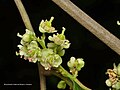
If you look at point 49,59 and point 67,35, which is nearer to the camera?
point 49,59

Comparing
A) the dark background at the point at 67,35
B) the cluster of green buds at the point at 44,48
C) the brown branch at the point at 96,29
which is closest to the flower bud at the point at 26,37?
the cluster of green buds at the point at 44,48

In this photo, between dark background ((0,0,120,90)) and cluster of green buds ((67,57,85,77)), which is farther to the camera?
dark background ((0,0,120,90))

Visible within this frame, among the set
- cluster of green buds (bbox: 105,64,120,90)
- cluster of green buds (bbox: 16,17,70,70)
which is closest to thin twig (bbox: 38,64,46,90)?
cluster of green buds (bbox: 16,17,70,70)

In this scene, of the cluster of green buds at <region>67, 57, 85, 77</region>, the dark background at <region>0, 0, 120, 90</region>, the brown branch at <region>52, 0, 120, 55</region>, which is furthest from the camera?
the dark background at <region>0, 0, 120, 90</region>

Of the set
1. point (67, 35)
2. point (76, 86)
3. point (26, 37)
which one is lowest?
point (76, 86)

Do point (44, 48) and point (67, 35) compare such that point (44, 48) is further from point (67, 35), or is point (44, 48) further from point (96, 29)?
point (67, 35)

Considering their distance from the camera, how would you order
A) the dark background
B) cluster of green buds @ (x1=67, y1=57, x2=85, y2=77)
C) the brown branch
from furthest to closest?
the dark background → cluster of green buds @ (x1=67, y1=57, x2=85, y2=77) → the brown branch

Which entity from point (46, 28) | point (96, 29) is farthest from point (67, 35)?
point (96, 29)

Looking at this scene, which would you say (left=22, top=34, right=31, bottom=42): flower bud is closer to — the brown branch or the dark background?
the brown branch

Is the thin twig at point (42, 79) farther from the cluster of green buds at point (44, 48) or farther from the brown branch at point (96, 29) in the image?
the brown branch at point (96, 29)
